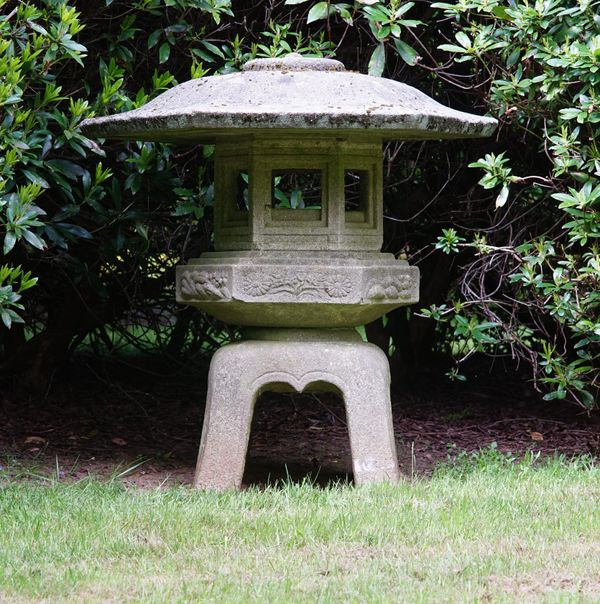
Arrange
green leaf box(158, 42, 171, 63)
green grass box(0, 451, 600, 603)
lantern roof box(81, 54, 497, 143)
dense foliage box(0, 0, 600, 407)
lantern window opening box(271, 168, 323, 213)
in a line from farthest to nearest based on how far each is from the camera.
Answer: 1. lantern window opening box(271, 168, 323, 213)
2. green leaf box(158, 42, 171, 63)
3. dense foliage box(0, 0, 600, 407)
4. lantern roof box(81, 54, 497, 143)
5. green grass box(0, 451, 600, 603)

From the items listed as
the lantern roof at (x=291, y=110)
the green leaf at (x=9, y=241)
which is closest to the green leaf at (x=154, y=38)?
the lantern roof at (x=291, y=110)

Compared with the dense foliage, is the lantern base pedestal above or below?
below

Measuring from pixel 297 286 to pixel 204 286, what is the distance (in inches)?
18.4

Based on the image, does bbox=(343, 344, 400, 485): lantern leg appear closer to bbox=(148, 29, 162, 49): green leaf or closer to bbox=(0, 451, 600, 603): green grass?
bbox=(0, 451, 600, 603): green grass

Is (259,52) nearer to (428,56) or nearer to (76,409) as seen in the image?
(428,56)

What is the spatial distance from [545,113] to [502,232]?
1.08m

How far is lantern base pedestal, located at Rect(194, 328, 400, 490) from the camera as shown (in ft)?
17.6

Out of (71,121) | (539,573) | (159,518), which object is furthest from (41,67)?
(539,573)

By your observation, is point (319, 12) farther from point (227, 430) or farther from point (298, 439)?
point (298, 439)

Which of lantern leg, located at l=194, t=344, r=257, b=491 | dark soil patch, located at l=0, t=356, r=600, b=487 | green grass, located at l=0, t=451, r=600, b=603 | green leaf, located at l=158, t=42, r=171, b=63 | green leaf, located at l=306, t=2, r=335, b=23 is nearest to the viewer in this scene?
green grass, located at l=0, t=451, r=600, b=603

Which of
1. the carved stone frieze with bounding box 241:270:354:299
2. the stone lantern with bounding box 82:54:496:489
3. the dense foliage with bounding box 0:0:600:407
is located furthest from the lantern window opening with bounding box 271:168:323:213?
the carved stone frieze with bounding box 241:270:354:299

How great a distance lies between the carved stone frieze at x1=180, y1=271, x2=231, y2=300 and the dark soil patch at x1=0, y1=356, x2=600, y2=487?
0.99 metres

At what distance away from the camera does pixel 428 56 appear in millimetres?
6945

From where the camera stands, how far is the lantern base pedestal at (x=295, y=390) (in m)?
5.37
